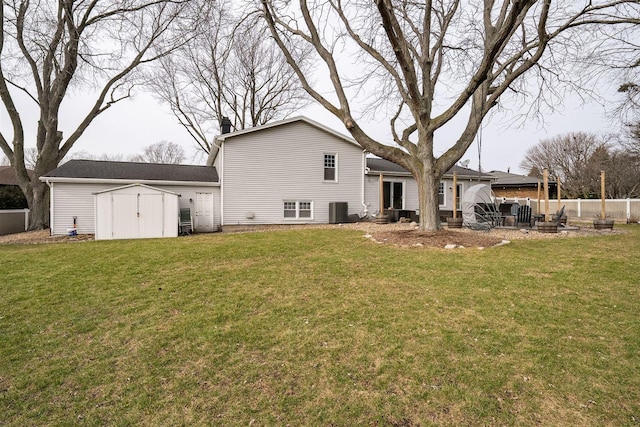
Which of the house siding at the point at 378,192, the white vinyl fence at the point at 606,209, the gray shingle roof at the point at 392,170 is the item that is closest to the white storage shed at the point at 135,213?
the house siding at the point at 378,192

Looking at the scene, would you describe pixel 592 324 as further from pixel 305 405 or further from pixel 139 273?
pixel 139 273

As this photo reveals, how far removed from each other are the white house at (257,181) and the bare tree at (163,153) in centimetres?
3560

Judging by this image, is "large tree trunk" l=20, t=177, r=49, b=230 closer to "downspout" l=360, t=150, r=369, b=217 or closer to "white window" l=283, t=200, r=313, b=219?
"white window" l=283, t=200, r=313, b=219

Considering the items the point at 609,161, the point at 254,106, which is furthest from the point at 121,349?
the point at 609,161

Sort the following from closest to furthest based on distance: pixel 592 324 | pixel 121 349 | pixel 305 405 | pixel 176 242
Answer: pixel 305 405 < pixel 121 349 < pixel 592 324 < pixel 176 242

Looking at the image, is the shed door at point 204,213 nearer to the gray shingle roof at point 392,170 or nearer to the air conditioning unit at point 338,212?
the air conditioning unit at point 338,212

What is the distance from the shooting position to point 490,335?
147 inches

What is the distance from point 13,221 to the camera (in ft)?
53.7

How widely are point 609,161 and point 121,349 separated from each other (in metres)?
35.6

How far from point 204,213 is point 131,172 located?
12.9ft

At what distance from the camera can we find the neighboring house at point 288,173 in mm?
15500

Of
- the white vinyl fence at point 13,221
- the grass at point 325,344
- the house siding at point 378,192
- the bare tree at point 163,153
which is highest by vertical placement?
the bare tree at point 163,153

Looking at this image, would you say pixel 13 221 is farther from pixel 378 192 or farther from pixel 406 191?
pixel 406 191

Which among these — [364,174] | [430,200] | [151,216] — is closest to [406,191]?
[364,174]
